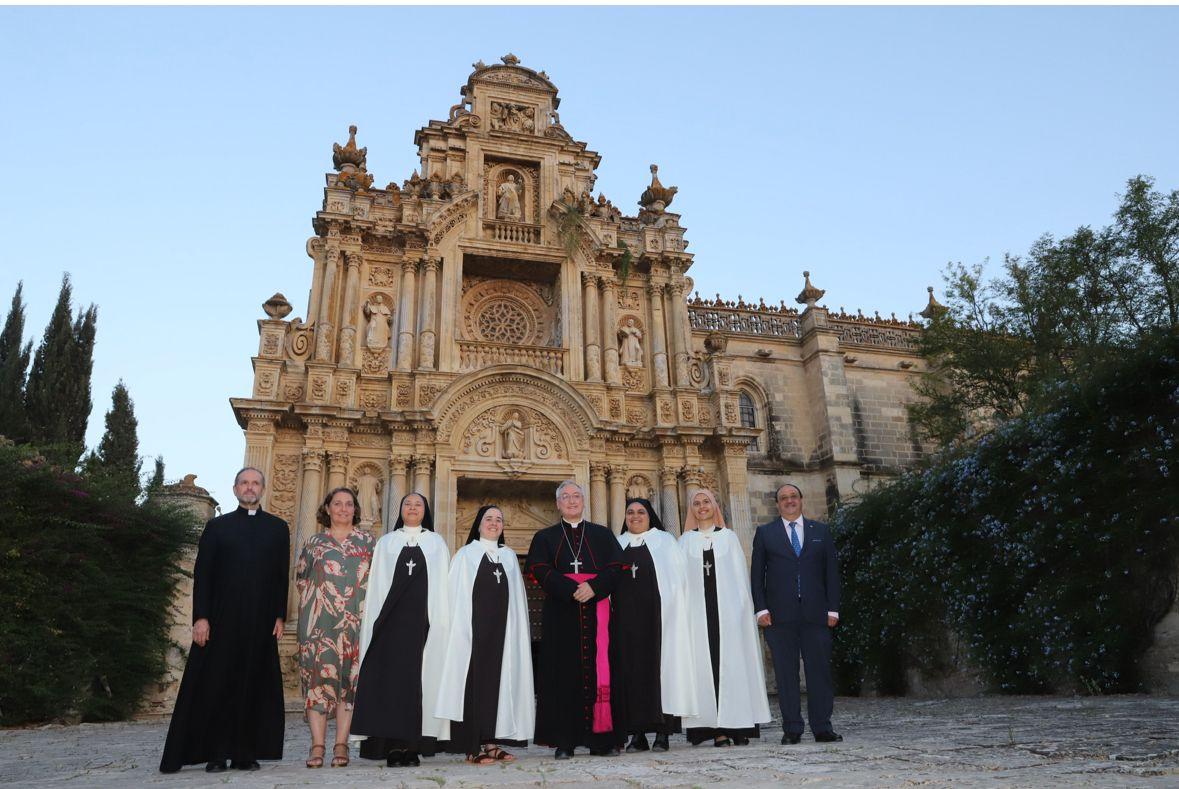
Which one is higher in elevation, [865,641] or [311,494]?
[311,494]

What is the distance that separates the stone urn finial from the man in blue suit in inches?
512

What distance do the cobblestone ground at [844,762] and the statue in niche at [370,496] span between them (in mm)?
8541

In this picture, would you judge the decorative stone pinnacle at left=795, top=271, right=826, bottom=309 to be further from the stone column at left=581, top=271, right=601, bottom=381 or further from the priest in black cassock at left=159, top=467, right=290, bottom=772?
the priest in black cassock at left=159, top=467, right=290, bottom=772

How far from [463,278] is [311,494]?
629 centimetres

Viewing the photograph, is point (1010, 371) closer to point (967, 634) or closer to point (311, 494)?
point (967, 634)

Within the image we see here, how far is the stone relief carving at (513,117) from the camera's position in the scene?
20031mm

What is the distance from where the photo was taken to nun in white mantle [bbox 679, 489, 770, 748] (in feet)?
19.6

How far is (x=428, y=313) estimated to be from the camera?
56.3 feet

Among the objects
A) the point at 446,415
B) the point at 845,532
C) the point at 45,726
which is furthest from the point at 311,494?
the point at 845,532

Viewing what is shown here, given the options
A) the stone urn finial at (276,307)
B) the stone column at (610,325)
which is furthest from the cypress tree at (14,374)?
the stone column at (610,325)

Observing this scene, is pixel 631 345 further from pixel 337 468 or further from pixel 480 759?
pixel 480 759

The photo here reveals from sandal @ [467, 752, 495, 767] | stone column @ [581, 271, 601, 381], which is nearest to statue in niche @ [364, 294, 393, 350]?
stone column @ [581, 271, 601, 381]

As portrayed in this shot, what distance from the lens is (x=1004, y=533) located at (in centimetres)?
999

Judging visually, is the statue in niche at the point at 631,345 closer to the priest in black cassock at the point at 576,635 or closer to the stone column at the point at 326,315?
the stone column at the point at 326,315
